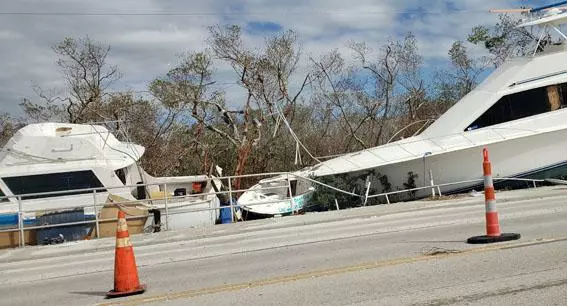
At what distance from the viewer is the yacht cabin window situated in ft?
60.9

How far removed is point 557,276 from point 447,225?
196 inches

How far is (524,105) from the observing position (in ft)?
61.7

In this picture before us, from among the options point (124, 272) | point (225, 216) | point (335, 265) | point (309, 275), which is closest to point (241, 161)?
point (225, 216)

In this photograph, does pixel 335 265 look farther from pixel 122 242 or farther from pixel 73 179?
pixel 73 179

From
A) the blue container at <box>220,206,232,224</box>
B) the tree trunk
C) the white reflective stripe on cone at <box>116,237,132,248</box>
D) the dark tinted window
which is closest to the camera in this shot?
the white reflective stripe on cone at <box>116,237,132,248</box>

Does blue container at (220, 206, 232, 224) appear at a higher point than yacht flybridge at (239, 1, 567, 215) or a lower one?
lower

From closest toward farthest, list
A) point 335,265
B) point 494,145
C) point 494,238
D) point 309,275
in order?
point 309,275 → point 335,265 → point 494,238 → point 494,145

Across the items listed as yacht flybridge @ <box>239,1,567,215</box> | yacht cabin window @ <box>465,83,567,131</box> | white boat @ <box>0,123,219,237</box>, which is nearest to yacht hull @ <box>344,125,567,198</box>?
yacht flybridge @ <box>239,1,567,215</box>

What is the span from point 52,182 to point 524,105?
14.2 meters

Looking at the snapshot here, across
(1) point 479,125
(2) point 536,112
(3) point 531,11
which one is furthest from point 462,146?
(3) point 531,11

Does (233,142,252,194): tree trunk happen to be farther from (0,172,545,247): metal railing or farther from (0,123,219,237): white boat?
(0,123,219,237): white boat

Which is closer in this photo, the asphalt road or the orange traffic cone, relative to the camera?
the asphalt road

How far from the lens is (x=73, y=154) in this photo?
61.1 feet

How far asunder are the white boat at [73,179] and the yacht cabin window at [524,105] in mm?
8714
